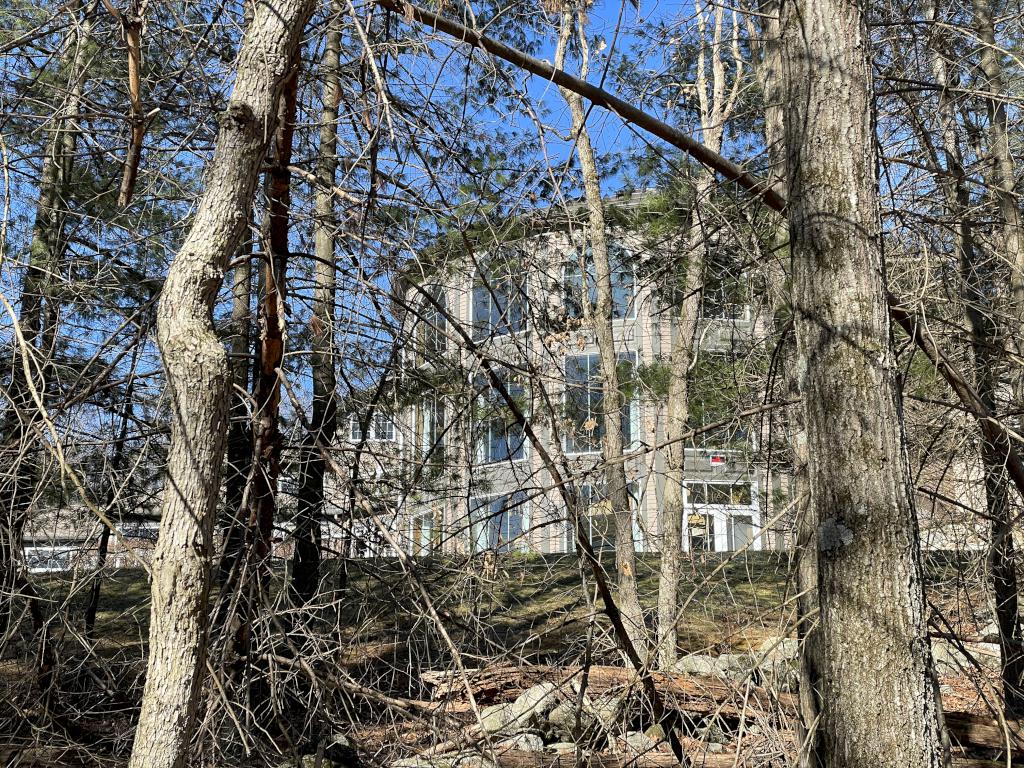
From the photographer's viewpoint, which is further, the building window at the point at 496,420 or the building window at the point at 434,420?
the building window at the point at 434,420

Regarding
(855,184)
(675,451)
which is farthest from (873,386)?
(675,451)

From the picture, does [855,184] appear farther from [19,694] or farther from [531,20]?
[19,694]

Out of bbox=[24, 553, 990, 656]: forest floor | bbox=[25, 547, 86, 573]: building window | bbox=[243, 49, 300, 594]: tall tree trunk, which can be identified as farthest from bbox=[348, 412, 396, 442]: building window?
bbox=[25, 547, 86, 573]: building window

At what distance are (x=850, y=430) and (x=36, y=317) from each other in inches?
192

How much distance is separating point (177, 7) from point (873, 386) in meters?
4.55

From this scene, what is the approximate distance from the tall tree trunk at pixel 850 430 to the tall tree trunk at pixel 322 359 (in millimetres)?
1975

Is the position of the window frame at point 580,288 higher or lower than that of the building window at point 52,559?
higher

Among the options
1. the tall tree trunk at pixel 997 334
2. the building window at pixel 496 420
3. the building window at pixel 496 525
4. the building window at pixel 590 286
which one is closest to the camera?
the building window at pixel 496 525

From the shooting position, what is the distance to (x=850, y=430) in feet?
9.85

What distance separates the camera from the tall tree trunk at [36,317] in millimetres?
4121

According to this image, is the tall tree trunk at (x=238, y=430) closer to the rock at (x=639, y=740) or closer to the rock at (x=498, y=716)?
the rock at (x=498, y=716)

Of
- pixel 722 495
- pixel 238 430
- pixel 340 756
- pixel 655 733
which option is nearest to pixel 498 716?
pixel 340 756

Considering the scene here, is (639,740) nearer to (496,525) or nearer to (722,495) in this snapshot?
(722,495)

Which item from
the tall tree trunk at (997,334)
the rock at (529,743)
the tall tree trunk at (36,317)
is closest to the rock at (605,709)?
the rock at (529,743)
